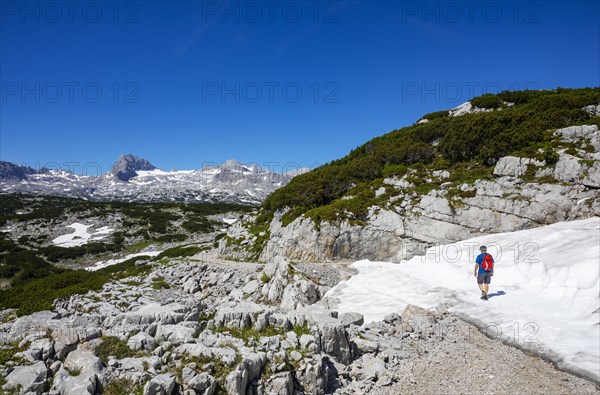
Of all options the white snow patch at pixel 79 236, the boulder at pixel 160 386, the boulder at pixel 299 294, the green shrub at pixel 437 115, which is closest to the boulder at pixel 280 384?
the boulder at pixel 160 386

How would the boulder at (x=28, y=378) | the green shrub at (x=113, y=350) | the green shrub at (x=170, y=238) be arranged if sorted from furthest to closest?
1. the green shrub at (x=170, y=238)
2. the green shrub at (x=113, y=350)
3. the boulder at (x=28, y=378)

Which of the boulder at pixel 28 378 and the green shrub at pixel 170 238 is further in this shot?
the green shrub at pixel 170 238

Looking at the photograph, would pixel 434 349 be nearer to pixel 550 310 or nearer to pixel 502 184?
pixel 550 310

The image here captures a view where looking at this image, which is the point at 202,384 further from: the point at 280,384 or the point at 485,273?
the point at 485,273

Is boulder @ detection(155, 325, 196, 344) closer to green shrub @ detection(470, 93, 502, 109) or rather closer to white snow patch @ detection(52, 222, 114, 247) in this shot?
green shrub @ detection(470, 93, 502, 109)

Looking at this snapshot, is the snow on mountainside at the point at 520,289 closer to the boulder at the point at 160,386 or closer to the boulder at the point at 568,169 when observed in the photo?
the boulder at the point at 568,169

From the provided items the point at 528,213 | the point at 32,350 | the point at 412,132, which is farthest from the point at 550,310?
the point at 412,132

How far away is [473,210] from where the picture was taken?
2327 centimetres

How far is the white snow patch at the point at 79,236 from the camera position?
6606cm

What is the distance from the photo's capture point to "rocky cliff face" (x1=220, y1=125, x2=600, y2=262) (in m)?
21.2

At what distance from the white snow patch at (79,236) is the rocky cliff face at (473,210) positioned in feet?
190

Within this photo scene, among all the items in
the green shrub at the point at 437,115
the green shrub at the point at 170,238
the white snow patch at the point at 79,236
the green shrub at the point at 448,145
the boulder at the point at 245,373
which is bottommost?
the boulder at the point at 245,373

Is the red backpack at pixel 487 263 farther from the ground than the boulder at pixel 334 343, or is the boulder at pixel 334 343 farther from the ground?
the red backpack at pixel 487 263

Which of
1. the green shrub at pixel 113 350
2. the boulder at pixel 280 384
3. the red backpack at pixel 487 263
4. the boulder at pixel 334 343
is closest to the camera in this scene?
the boulder at pixel 280 384
